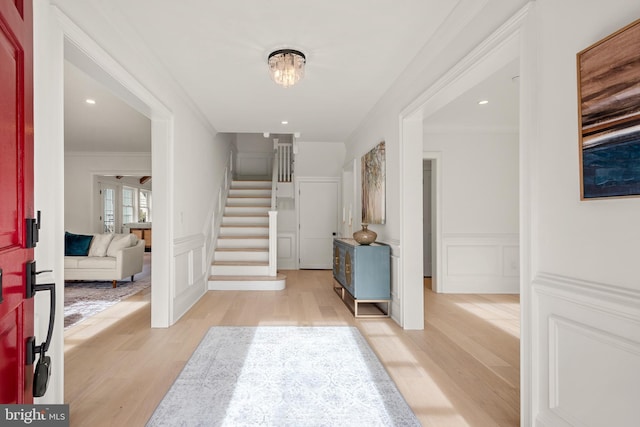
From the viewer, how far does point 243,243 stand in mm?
6004

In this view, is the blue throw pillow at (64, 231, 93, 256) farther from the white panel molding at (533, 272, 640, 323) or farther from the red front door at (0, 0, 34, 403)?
the white panel molding at (533, 272, 640, 323)

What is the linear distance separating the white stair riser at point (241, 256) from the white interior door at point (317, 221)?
1.48 m

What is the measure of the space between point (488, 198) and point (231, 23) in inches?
170

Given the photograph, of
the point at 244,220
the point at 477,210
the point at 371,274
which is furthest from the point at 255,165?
the point at 371,274

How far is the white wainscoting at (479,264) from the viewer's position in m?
5.02

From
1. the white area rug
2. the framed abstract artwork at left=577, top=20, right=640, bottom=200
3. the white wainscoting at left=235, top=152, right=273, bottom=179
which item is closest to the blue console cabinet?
the white area rug

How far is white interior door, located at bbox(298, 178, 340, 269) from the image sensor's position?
7.08 m

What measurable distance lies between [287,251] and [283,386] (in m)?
5.02

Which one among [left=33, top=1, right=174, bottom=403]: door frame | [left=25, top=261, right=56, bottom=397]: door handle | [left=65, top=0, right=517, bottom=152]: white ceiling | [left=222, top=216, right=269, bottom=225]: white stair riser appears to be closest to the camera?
[left=25, top=261, right=56, bottom=397]: door handle

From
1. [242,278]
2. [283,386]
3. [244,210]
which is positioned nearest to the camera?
[283,386]

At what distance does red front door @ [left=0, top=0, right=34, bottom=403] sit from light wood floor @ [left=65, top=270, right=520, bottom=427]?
99cm

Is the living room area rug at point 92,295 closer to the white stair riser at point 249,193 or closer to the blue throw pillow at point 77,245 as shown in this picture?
the blue throw pillow at point 77,245

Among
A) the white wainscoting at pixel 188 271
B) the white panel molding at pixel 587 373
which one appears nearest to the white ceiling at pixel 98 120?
the white wainscoting at pixel 188 271

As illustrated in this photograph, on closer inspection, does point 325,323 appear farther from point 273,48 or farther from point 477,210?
point 477,210
